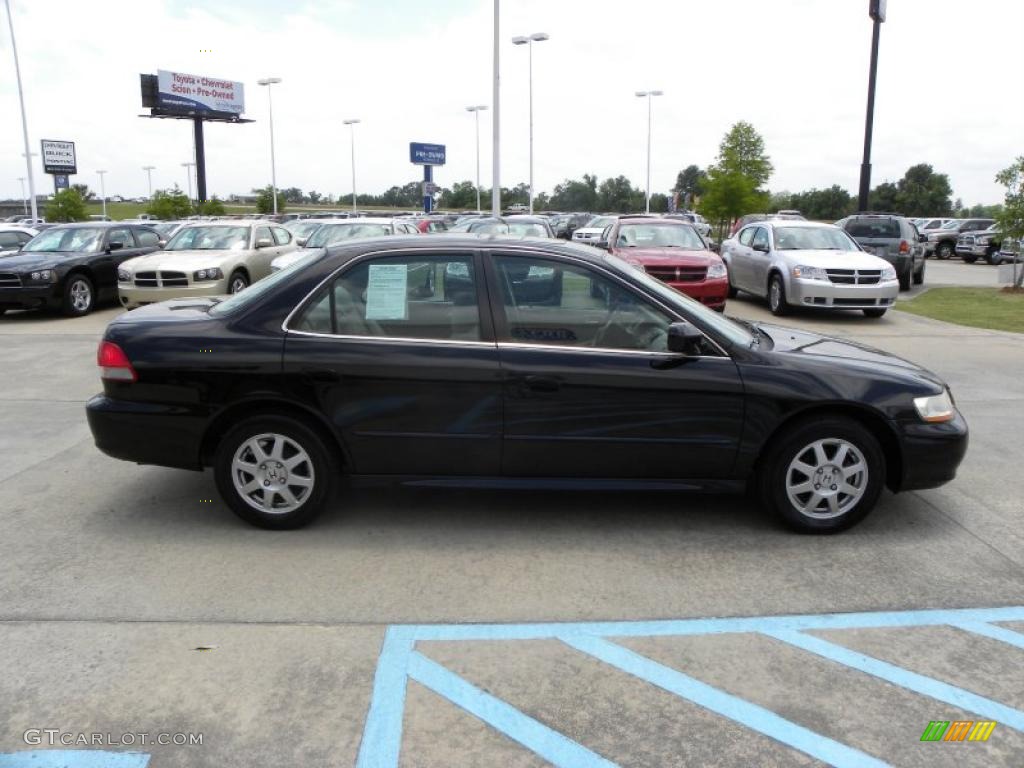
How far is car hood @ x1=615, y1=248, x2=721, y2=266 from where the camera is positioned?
1274cm

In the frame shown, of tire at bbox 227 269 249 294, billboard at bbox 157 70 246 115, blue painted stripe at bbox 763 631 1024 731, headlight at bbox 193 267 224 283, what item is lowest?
blue painted stripe at bbox 763 631 1024 731

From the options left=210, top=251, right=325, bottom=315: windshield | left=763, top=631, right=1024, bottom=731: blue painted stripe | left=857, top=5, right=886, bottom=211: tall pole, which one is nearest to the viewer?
left=763, top=631, right=1024, bottom=731: blue painted stripe

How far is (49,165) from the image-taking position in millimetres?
58469

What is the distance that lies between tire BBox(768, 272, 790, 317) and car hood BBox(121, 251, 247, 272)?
9049 mm

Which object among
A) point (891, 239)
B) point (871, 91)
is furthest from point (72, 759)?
point (871, 91)

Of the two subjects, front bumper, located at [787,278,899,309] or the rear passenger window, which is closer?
the rear passenger window

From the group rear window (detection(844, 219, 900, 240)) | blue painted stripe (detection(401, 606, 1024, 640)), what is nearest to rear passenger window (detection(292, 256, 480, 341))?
blue painted stripe (detection(401, 606, 1024, 640))

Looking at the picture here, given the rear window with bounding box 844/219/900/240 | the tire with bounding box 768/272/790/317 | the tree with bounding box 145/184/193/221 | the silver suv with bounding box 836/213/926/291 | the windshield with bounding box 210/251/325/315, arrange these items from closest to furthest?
the windshield with bounding box 210/251/325/315, the tire with bounding box 768/272/790/317, the silver suv with bounding box 836/213/926/291, the rear window with bounding box 844/219/900/240, the tree with bounding box 145/184/193/221

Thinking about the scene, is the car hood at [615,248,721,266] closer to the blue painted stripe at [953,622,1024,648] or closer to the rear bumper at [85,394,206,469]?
the rear bumper at [85,394,206,469]

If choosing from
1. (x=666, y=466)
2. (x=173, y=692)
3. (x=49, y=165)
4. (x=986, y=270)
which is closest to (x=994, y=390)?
(x=666, y=466)

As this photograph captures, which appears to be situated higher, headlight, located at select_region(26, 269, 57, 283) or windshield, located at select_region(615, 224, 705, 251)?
windshield, located at select_region(615, 224, 705, 251)

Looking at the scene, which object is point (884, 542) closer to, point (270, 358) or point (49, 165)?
point (270, 358)

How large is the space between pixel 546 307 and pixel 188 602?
91.3 inches

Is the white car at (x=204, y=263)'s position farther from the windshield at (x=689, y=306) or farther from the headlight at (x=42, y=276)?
the windshield at (x=689, y=306)
